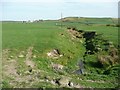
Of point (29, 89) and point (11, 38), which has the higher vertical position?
point (11, 38)

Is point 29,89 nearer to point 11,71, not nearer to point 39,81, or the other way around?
point 39,81

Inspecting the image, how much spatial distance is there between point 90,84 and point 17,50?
1482 cm

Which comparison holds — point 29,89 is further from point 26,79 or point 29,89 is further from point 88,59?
point 88,59

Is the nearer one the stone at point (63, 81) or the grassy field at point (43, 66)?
the stone at point (63, 81)

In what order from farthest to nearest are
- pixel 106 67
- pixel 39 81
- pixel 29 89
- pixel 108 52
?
pixel 108 52 < pixel 106 67 < pixel 39 81 < pixel 29 89

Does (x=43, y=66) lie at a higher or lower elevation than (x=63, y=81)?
higher

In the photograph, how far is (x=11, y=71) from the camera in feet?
106

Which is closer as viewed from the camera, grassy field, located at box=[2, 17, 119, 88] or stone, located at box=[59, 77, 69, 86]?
stone, located at box=[59, 77, 69, 86]

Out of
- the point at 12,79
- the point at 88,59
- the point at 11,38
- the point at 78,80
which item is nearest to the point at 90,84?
the point at 78,80

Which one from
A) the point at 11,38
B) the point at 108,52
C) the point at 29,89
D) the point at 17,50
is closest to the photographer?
the point at 29,89

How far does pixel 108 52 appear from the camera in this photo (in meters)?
44.3

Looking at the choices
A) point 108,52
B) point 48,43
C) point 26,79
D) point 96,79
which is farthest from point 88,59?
point 26,79

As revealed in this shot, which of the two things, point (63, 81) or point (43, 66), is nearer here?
point (63, 81)

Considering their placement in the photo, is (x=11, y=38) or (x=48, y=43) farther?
(x=11, y=38)
